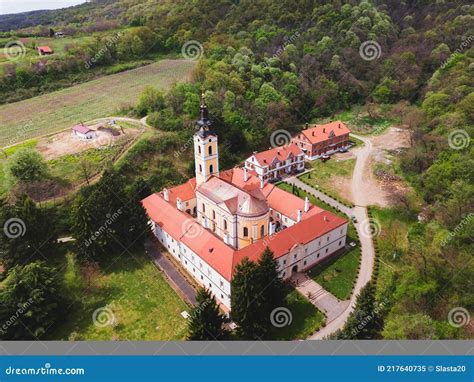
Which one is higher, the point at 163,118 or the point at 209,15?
the point at 209,15

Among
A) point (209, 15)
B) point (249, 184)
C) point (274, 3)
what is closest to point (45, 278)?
point (249, 184)

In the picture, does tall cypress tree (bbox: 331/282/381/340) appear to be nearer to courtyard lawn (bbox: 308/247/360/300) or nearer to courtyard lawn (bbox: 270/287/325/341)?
courtyard lawn (bbox: 270/287/325/341)

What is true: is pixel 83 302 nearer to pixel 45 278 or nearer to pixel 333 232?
pixel 45 278

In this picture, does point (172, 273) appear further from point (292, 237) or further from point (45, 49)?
point (45, 49)
